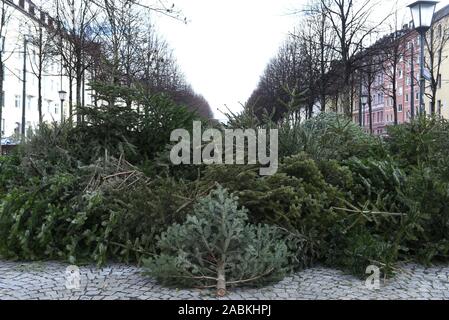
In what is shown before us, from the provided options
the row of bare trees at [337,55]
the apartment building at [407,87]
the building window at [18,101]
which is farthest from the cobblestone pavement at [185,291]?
the building window at [18,101]

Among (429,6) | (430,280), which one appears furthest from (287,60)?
(430,280)

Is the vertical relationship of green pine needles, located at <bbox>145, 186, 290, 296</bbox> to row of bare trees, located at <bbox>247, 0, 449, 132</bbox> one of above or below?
below

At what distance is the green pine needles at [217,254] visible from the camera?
4.46 m

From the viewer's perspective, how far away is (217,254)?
4.61m

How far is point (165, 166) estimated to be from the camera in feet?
21.8

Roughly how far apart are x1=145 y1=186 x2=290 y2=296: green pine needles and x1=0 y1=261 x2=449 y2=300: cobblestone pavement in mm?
126

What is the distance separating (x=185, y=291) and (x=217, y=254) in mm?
460

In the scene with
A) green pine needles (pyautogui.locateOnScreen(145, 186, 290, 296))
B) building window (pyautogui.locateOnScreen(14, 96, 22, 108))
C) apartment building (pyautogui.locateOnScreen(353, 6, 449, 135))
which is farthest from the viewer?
building window (pyautogui.locateOnScreen(14, 96, 22, 108))

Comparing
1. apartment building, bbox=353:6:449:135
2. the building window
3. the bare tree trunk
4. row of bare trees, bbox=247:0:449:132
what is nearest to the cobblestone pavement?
the bare tree trunk

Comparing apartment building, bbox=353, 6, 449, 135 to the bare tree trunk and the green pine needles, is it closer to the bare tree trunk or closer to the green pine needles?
the green pine needles

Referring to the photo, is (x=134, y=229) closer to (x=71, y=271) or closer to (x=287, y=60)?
(x=71, y=271)

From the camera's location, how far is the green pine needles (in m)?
4.46

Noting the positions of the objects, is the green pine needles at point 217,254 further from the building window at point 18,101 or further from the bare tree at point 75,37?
the building window at point 18,101
